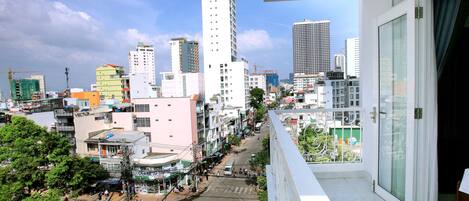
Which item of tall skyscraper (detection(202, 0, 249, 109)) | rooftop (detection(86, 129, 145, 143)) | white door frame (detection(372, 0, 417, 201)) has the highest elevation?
tall skyscraper (detection(202, 0, 249, 109))

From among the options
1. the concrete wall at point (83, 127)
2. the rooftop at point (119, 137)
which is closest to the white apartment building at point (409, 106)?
the rooftop at point (119, 137)

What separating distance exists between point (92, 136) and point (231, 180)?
435 inches

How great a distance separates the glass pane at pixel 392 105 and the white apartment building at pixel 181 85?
34536 mm

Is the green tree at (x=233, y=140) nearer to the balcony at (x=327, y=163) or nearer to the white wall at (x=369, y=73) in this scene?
the balcony at (x=327, y=163)

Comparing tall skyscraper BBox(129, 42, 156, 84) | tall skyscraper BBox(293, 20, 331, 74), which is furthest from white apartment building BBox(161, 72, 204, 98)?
tall skyscraper BBox(293, 20, 331, 74)

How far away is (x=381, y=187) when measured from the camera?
246 cm

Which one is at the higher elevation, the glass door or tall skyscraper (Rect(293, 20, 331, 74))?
tall skyscraper (Rect(293, 20, 331, 74))

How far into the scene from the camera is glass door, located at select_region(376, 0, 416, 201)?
1876 mm

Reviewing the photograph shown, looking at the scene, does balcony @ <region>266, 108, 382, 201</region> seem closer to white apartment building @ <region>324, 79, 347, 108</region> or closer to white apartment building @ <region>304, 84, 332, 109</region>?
white apartment building @ <region>304, 84, 332, 109</region>

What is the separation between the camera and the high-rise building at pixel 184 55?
220 feet

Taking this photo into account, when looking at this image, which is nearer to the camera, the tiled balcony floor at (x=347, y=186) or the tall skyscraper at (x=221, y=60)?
the tiled balcony floor at (x=347, y=186)

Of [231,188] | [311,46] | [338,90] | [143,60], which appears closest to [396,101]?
[231,188]

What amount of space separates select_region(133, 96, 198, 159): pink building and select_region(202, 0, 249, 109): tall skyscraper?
1841 centimetres

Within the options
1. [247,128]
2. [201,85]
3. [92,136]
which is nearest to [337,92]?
[247,128]
